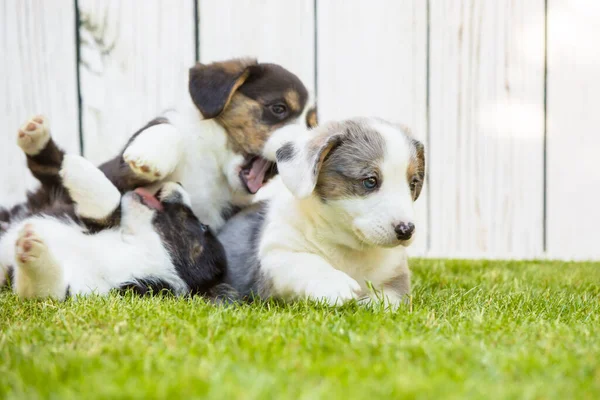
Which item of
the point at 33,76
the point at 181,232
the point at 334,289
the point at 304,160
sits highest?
the point at 33,76

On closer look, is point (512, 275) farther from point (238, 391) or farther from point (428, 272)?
point (238, 391)

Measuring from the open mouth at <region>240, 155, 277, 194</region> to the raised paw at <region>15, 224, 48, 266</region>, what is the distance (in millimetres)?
1138

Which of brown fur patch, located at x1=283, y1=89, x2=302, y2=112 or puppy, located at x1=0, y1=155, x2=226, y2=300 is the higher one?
brown fur patch, located at x1=283, y1=89, x2=302, y2=112

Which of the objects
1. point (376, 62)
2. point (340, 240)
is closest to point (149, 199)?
point (340, 240)

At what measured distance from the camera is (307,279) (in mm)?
2537

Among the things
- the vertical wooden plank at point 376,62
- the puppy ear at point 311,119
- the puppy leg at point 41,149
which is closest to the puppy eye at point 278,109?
the puppy ear at point 311,119

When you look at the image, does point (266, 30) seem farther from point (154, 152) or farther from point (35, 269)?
point (35, 269)

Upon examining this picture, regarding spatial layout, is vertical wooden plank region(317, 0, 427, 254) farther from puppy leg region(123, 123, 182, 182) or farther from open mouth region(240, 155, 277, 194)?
puppy leg region(123, 123, 182, 182)

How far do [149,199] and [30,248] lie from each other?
0.67 meters

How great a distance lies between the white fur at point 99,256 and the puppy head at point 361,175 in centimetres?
67

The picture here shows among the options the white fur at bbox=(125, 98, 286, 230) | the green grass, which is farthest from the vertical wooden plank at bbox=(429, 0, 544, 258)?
the green grass

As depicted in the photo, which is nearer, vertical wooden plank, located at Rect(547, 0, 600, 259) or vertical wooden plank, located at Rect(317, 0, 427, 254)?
vertical wooden plank, located at Rect(317, 0, 427, 254)

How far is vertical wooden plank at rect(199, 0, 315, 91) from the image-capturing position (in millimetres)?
4793

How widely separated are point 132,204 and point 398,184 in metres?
1.17
